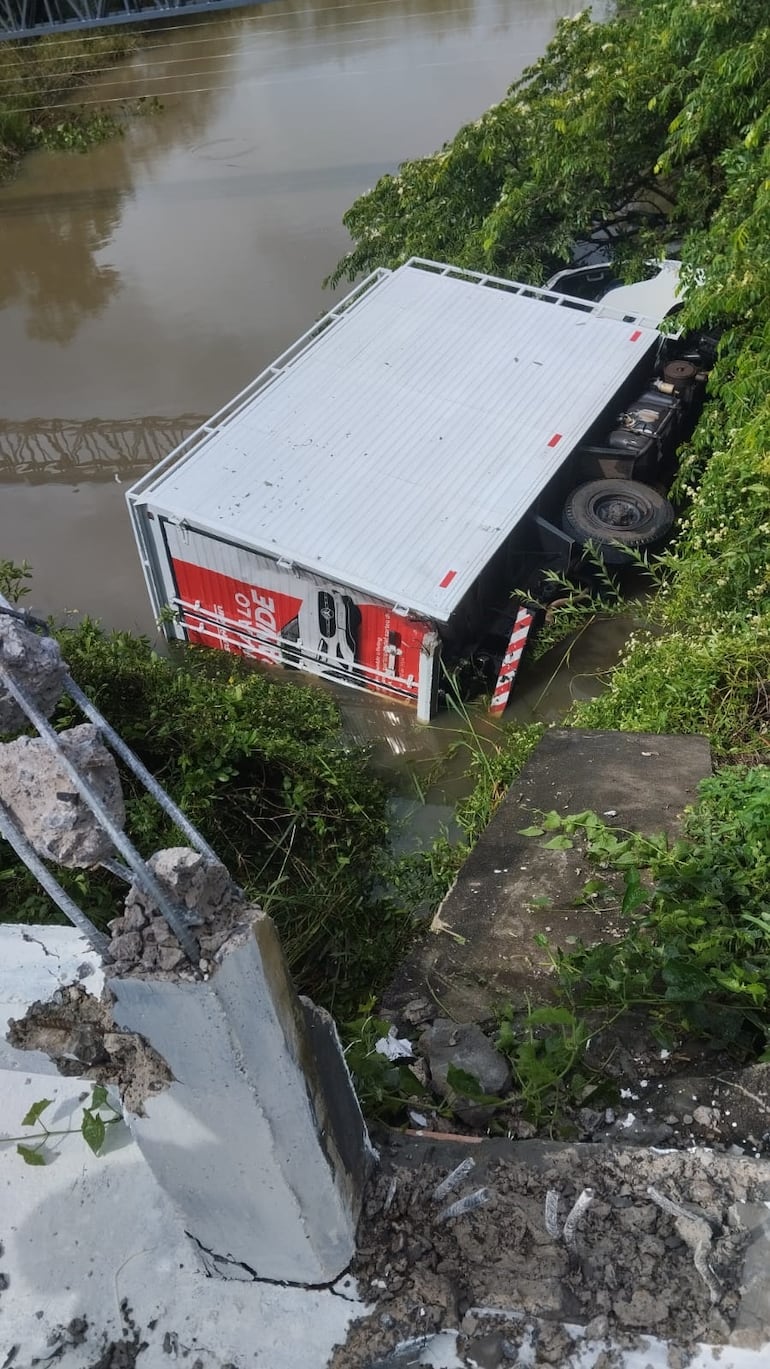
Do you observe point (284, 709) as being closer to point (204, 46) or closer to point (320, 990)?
point (320, 990)

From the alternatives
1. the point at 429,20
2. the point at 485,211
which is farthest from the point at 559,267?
the point at 429,20

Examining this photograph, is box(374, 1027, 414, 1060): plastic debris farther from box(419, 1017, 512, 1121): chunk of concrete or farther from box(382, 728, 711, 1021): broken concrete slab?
box(382, 728, 711, 1021): broken concrete slab

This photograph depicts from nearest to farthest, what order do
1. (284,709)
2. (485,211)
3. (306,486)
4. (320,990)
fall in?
(320,990), (284,709), (306,486), (485,211)

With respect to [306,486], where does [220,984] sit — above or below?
above

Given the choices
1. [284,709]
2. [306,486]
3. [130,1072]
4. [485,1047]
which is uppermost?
[130,1072]

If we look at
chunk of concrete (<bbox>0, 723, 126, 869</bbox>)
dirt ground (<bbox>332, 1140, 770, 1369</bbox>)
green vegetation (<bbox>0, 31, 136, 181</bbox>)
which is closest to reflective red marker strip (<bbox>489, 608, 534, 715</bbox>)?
dirt ground (<bbox>332, 1140, 770, 1369</bbox>)

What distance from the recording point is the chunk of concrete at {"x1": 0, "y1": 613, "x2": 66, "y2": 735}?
151cm

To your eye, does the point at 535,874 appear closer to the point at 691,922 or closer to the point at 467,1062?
the point at 691,922

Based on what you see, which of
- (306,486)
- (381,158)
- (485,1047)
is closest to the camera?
(485,1047)

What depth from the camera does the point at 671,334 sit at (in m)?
9.02

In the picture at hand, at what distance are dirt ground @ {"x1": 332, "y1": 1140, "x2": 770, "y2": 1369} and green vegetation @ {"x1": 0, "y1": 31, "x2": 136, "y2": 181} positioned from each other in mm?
18530

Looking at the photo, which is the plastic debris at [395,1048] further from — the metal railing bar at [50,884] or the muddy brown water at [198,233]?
the muddy brown water at [198,233]

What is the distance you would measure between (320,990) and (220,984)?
10.6 ft

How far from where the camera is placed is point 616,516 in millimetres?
8133
